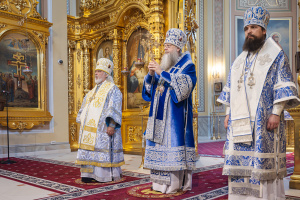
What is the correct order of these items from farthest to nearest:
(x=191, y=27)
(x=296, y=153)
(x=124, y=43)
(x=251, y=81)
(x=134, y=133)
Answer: (x=124, y=43)
(x=134, y=133)
(x=191, y=27)
(x=296, y=153)
(x=251, y=81)

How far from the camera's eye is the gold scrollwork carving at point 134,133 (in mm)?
9094

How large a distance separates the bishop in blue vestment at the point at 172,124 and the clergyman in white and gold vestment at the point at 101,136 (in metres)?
0.99

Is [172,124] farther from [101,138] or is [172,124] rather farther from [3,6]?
[3,6]

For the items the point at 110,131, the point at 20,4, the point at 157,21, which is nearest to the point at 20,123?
the point at 20,4

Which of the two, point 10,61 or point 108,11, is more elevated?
point 108,11

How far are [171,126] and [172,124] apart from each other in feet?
0.09

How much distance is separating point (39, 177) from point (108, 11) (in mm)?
6021

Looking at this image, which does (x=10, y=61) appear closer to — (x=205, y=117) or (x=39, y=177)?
(x=39, y=177)

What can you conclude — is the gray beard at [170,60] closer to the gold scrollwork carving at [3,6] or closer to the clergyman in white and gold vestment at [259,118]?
the clergyman in white and gold vestment at [259,118]

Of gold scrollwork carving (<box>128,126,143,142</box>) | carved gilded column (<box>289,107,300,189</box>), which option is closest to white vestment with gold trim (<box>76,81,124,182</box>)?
carved gilded column (<box>289,107,300,189</box>)

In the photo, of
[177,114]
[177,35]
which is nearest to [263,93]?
[177,114]

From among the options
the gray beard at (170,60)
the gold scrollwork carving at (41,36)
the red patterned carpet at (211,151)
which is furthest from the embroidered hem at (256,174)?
Result: the gold scrollwork carving at (41,36)

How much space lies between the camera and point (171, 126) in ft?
13.3

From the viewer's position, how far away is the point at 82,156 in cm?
493
